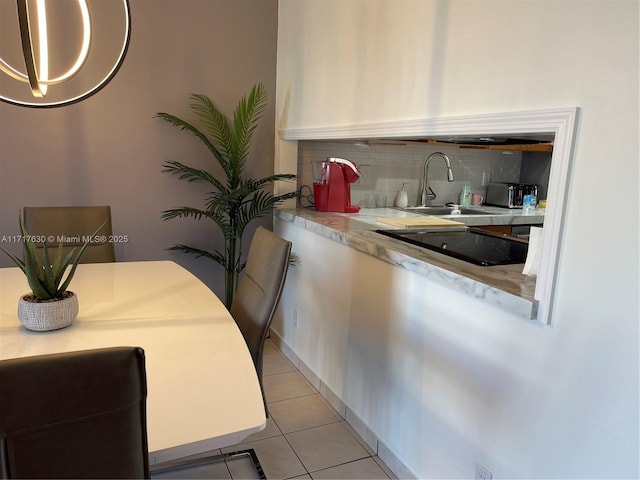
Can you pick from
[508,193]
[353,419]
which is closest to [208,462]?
[353,419]


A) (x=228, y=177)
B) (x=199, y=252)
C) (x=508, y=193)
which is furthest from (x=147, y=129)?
(x=508, y=193)

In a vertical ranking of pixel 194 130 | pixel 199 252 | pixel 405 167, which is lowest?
pixel 199 252

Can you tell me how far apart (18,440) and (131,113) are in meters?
2.59

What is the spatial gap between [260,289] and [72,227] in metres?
1.27

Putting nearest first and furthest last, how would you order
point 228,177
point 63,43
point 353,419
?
point 353,419 < point 63,43 < point 228,177

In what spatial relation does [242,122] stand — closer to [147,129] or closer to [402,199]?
[147,129]

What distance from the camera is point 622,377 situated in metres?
1.16

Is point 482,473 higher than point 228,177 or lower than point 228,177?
lower

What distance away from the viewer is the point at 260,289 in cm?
188

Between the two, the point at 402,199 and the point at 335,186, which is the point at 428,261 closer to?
the point at 335,186

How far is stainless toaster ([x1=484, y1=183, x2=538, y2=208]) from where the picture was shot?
3926 mm

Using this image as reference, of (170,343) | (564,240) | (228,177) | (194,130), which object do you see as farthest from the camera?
(228,177)

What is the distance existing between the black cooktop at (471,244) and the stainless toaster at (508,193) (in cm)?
146

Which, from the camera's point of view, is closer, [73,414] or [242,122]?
[73,414]
